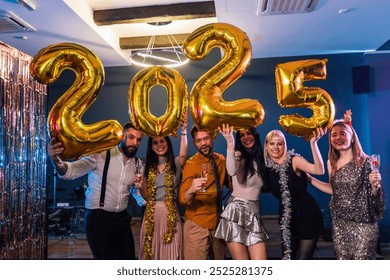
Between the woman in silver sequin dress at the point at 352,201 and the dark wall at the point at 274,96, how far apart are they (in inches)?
111

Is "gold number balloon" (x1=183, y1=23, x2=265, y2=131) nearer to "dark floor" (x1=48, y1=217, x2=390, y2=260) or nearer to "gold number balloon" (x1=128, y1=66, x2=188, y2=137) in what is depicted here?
"gold number balloon" (x1=128, y1=66, x2=188, y2=137)

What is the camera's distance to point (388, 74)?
4.32 metres

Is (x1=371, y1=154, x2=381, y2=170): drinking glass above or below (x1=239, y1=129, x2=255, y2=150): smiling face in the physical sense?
below

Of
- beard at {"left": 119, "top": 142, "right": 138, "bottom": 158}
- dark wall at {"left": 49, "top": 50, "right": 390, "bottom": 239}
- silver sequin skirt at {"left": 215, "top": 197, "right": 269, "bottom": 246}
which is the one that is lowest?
silver sequin skirt at {"left": 215, "top": 197, "right": 269, "bottom": 246}

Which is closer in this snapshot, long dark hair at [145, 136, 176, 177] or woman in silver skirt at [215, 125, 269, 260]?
woman in silver skirt at [215, 125, 269, 260]

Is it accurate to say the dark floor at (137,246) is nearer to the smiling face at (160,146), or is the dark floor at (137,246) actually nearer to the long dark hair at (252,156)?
the long dark hair at (252,156)

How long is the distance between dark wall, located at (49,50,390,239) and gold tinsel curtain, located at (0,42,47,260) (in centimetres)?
A: 196

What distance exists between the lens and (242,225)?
183cm

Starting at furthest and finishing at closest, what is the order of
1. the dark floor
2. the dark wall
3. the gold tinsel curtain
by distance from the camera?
the dark wall, the dark floor, the gold tinsel curtain

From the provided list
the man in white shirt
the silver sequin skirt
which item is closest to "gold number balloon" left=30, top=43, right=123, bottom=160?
the man in white shirt

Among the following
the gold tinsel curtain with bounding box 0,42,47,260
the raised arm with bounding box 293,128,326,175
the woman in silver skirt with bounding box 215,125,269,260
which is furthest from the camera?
the gold tinsel curtain with bounding box 0,42,47,260

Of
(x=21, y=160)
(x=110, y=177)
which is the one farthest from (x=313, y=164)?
(x=21, y=160)

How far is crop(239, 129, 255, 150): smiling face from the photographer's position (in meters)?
1.95

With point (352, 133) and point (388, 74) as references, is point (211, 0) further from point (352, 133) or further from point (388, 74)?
point (388, 74)
